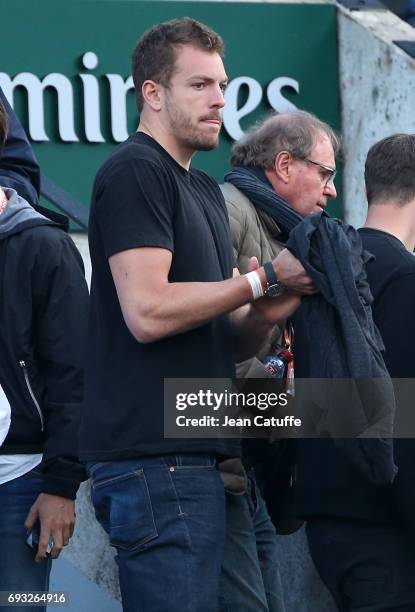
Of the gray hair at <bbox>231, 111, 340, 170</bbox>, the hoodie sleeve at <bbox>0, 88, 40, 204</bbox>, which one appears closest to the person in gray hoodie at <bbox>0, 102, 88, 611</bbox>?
the hoodie sleeve at <bbox>0, 88, 40, 204</bbox>

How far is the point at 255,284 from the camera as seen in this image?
337 centimetres

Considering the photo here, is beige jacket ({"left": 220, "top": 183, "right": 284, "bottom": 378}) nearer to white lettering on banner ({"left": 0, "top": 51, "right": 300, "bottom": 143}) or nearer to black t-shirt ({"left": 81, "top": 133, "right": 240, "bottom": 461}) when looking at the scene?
black t-shirt ({"left": 81, "top": 133, "right": 240, "bottom": 461})

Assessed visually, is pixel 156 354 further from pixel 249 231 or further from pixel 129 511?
pixel 249 231

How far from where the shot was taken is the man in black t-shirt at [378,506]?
397 cm

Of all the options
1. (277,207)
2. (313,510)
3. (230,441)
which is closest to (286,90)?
Answer: (277,207)

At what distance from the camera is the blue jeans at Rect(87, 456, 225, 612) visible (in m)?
3.25

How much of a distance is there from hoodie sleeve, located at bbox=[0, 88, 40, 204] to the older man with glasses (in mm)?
638

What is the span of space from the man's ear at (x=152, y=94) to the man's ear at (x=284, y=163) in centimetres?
92

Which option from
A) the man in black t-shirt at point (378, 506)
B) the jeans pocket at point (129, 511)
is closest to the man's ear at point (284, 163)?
the man in black t-shirt at point (378, 506)

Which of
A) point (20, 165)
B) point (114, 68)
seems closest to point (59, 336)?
point (20, 165)

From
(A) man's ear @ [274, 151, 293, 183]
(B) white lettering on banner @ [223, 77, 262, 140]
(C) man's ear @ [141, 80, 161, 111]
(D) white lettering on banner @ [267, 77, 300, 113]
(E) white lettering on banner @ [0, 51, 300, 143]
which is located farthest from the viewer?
(D) white lettering on banner @ [267, 77, 300, 113]

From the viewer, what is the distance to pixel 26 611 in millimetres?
3588

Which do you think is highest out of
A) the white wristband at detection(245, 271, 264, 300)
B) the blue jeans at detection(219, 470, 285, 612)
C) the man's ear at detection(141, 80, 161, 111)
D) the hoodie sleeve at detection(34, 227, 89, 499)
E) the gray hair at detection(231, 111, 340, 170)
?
the man's ear at detection(141, 80, 161, 111)

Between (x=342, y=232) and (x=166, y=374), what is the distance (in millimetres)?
558
